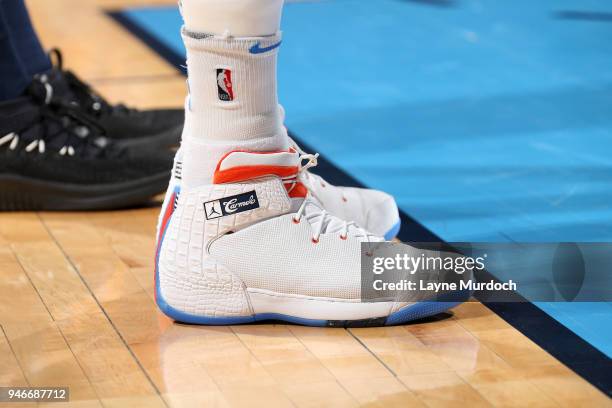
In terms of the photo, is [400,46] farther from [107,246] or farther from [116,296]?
[116,296]

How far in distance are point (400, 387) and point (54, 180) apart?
89 cm

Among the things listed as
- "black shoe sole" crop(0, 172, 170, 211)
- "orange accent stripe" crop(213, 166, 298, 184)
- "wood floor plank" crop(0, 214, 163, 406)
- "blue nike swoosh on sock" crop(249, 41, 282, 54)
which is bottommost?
"wood floor plank" crop(0, 214, 163, 406)

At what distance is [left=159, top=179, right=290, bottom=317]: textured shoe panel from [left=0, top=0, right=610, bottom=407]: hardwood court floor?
0.12 ft

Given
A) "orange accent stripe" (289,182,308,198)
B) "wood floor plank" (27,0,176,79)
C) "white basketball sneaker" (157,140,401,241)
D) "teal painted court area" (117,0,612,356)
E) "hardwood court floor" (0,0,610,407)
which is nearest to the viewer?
"hardwood court floor" (0,0,610,407)

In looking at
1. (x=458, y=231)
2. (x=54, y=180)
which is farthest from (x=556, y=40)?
(x=54, y=180)

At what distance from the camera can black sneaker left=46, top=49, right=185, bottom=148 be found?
2.16 m

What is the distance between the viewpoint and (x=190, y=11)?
1.37 metres

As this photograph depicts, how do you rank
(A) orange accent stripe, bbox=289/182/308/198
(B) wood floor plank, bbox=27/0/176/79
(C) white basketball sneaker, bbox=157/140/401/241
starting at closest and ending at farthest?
(A) orange accent stripe, bbox=289/182/308/198, (C) white basketball sneaker, bbox=157/140/401/241, (B) wood floor plank, bbox=27/0/176/79

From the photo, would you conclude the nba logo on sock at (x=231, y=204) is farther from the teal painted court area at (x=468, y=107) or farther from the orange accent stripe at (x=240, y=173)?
the teal painted court area at (x=468, y=107)

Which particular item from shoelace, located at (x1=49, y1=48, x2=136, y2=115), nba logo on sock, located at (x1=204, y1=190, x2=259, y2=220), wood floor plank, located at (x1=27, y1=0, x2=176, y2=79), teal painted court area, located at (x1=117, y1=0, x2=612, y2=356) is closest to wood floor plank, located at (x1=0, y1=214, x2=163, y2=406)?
nba logo on sock, located at (x1=204, y1=190, x2=259, y2=220)

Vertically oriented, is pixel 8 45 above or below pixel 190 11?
below

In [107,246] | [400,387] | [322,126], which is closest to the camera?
[400,387]

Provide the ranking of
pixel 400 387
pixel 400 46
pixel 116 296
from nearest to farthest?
pixel 400 387
pixel 116 296
pixel 400 46

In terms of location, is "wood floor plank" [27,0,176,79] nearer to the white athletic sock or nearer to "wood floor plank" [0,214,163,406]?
"wood floor plank" [0,214,163,406]
